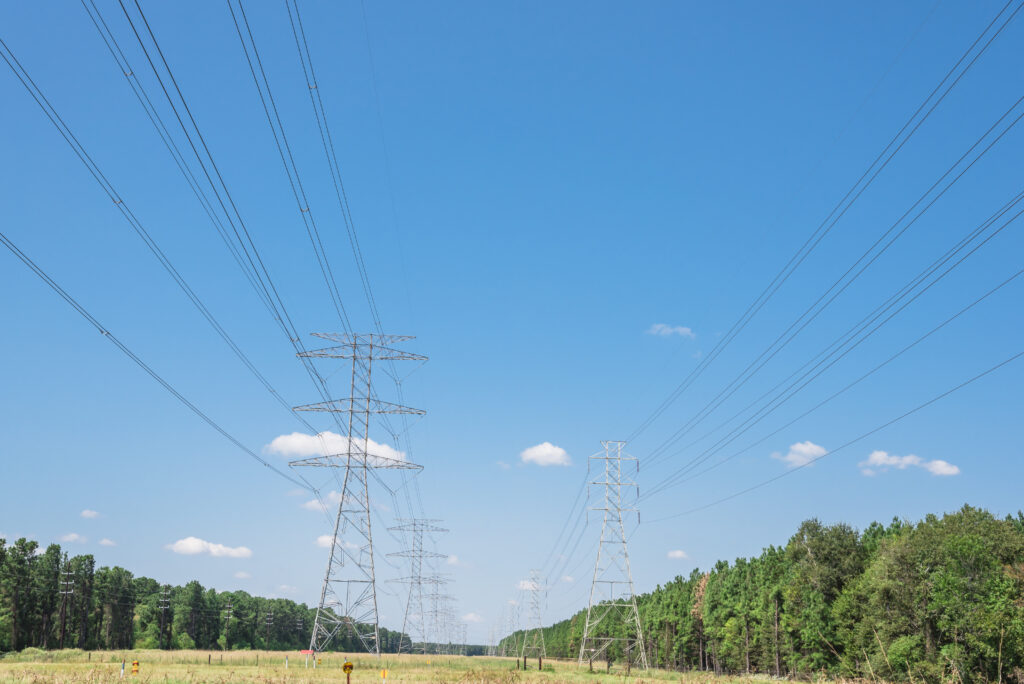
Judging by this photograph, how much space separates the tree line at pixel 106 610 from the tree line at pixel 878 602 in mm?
53775

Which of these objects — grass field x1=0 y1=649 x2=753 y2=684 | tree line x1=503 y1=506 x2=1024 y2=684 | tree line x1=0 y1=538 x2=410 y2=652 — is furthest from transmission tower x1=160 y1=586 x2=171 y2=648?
tree line x1=503 y1=506 x2=1024 y2=684

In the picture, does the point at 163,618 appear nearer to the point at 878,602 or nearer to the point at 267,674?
the point at 267,674

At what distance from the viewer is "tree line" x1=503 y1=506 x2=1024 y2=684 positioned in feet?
169

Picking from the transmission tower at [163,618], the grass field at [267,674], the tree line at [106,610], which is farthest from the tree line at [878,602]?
the transmission tower at [163,618]

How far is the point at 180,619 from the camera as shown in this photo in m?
158

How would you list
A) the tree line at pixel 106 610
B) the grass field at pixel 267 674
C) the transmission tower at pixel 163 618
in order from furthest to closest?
1. the transmission tower at pixel 163 618
2. the tree line at pixel 106 610
3. the grass field at pixel 267 674

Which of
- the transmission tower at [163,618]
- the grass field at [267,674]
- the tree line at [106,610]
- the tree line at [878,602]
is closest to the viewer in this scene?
the grass field at [267,674]

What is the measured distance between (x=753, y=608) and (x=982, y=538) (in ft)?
157

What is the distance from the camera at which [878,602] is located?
201ft

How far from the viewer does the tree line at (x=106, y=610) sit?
11179cm

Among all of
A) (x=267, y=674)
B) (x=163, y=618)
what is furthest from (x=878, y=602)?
(x=163, y=618)

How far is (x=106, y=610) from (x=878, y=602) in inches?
5220

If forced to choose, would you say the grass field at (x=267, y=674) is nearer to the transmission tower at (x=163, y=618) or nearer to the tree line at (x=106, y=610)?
the tree line at (x=106, y=610)

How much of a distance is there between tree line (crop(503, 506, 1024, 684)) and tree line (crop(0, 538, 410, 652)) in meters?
53.8
